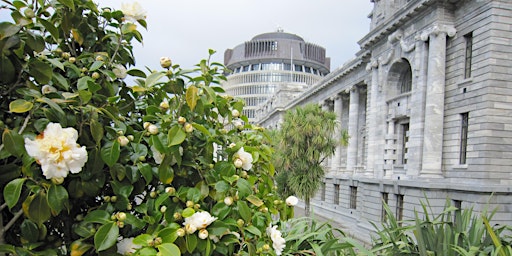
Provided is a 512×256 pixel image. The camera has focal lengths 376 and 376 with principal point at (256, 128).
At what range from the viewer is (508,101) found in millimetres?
17469

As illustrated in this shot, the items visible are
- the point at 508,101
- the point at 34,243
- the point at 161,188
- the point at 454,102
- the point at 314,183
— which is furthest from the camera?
the point at 314,183

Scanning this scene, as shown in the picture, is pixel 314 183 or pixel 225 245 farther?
pixel 314 183

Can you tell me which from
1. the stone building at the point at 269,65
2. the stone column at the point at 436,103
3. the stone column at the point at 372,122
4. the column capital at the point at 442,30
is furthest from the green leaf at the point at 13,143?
the stone building at the point at 269,65

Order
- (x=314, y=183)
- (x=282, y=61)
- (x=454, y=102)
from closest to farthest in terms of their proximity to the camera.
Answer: (x=454, y=102) → (x=314, y=183) → (x=282, y=61)

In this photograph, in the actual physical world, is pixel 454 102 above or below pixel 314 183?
→ above

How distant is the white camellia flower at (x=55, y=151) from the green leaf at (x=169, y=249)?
24.4 inches

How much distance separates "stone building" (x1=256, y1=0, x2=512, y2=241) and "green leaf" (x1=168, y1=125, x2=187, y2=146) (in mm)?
12823

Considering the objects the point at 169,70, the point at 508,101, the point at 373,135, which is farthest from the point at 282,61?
the point at 169,70

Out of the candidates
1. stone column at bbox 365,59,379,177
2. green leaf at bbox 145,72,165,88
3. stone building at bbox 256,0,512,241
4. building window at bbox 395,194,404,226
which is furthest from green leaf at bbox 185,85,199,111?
stone column at bbox 365,59,379,177

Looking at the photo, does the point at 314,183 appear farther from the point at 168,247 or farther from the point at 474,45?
the point at 168,247

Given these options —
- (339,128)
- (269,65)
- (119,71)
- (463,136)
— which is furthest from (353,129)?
(269,65)

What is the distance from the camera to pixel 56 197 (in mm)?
1932

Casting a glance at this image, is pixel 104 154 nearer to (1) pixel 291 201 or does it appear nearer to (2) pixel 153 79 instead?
(2) pixel 153 79

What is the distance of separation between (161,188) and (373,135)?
84.0ft
